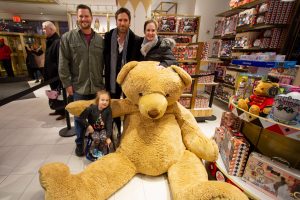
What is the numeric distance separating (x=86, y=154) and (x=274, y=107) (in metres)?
1.91

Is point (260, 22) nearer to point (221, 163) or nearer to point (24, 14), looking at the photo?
point (221, 163)

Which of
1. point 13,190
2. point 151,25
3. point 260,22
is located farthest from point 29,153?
point 260,22

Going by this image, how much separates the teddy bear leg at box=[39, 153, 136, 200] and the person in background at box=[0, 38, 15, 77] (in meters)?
7.62

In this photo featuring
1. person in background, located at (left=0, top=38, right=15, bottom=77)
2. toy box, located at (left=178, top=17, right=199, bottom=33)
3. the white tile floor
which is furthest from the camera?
person in background, located at (left=0, top=38, right=15, bottom=77)

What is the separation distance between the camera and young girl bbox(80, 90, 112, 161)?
191 centimetres

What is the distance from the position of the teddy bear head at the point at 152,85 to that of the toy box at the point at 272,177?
84 cm

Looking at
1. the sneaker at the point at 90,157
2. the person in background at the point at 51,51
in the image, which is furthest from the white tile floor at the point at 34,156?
the person in background at the point at 51,51

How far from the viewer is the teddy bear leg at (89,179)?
1306mm

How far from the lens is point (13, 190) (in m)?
1.62

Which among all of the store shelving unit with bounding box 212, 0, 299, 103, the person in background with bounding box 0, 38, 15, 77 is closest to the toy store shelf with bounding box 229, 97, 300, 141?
the store shelving unit with bounding box 212, 0, 299, 103

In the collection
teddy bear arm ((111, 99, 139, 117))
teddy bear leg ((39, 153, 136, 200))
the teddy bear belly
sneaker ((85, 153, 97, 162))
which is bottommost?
sneaker ((85, 153, 97, 162))

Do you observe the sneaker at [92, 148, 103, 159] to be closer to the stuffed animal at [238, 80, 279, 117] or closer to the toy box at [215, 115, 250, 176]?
the toy box at [215, 115, 250, 176]

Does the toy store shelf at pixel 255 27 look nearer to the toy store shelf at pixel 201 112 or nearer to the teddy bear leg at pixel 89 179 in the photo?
the toy store shelf at pixel 201 112

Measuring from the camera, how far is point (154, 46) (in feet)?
6.56
